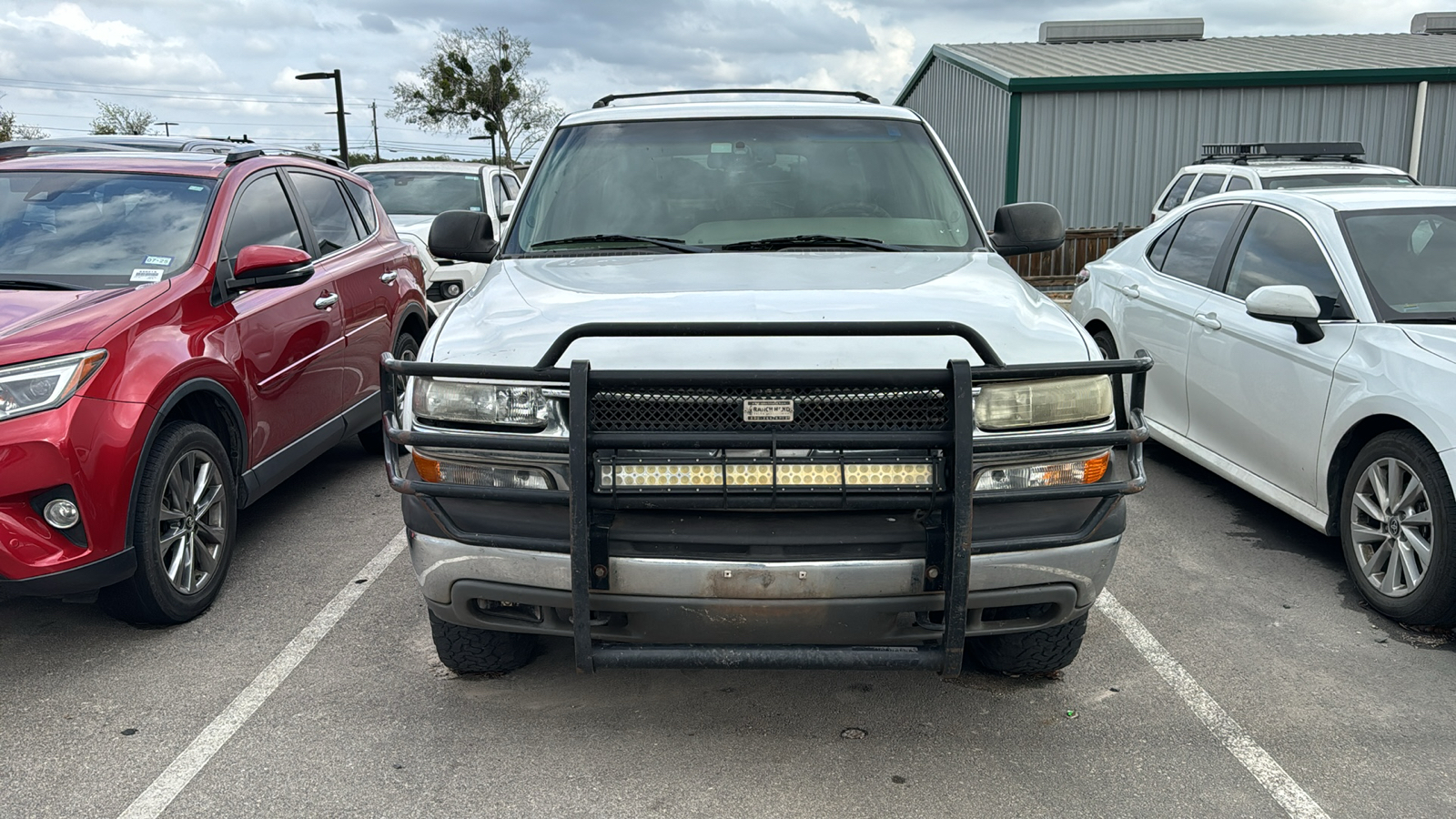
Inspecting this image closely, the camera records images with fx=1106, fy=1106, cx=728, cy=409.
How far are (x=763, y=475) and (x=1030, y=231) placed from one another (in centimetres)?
232

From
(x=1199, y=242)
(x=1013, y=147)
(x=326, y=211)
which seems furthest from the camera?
(x=1013, y=147)

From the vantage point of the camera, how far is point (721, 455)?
2.77 meters

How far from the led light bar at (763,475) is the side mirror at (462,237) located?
6.42 ft

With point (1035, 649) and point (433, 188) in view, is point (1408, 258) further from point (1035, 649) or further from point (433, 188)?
point (433, 188)

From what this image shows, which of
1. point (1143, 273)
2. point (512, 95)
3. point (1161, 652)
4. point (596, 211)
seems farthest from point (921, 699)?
point (512, 95)

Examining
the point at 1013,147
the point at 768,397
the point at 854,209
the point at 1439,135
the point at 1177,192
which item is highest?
the point at 1439,135

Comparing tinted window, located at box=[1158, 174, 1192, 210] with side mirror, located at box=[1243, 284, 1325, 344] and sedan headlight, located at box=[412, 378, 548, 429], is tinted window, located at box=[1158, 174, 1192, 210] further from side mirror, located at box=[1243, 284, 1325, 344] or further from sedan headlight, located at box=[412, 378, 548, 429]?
sedan headlight, located at box=[412, 378, 548, 429]

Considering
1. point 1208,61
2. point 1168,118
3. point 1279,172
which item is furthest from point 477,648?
point 1208,61

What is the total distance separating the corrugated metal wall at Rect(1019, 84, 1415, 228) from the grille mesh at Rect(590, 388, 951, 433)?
56.7ft

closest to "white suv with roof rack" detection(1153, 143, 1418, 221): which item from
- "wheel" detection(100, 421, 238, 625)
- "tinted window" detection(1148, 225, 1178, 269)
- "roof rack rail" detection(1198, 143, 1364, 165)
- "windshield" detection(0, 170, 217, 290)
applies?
"roof rack rail" detection(1198, 143, 1364, 165)

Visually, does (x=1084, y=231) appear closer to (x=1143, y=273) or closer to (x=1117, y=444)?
(x=1143, y=273)

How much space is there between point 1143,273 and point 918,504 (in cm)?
437

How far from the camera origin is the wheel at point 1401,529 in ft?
12.9

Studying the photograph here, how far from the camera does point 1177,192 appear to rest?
11867mm
